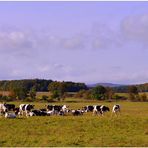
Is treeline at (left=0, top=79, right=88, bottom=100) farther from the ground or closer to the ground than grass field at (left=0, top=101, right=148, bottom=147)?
farther from the ground

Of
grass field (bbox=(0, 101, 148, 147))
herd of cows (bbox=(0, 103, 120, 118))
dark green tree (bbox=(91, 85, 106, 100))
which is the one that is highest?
dark green tree (bbox=(91, 85, 106, 100))

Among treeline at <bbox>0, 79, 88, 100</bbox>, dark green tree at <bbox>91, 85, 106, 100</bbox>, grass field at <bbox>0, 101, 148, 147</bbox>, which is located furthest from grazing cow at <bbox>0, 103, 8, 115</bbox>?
dark green tree at <bbox>91, 85, 106, 100</bbox>

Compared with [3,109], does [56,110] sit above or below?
below

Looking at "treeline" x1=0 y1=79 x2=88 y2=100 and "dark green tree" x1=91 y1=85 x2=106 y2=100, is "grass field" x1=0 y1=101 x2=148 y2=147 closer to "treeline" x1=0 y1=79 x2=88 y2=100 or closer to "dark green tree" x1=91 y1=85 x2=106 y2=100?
"treeline" x1=0 y1=79 x2=88 y2=100

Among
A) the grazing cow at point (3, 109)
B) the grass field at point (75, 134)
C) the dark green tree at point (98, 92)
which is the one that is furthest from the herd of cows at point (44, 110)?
the dark green tree at point (98, 92)

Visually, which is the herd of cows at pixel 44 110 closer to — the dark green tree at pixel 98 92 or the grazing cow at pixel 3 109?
the grazing cow at pixel 3 109

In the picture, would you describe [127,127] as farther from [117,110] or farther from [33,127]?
[117,110]

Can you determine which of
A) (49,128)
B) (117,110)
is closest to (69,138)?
(49,128)

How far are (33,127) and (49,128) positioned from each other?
1.02 metres

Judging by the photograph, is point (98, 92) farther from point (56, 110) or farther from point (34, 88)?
point (56, 110)

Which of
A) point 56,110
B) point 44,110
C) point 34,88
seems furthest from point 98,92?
point 56,110

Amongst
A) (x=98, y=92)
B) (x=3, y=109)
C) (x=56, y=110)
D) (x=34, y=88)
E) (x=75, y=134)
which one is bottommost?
(x=75, y=134)

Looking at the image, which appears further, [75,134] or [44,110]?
[44,110]

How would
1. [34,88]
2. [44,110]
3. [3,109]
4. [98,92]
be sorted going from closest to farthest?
[3,109], [44,110], [98,92], [34,88]
